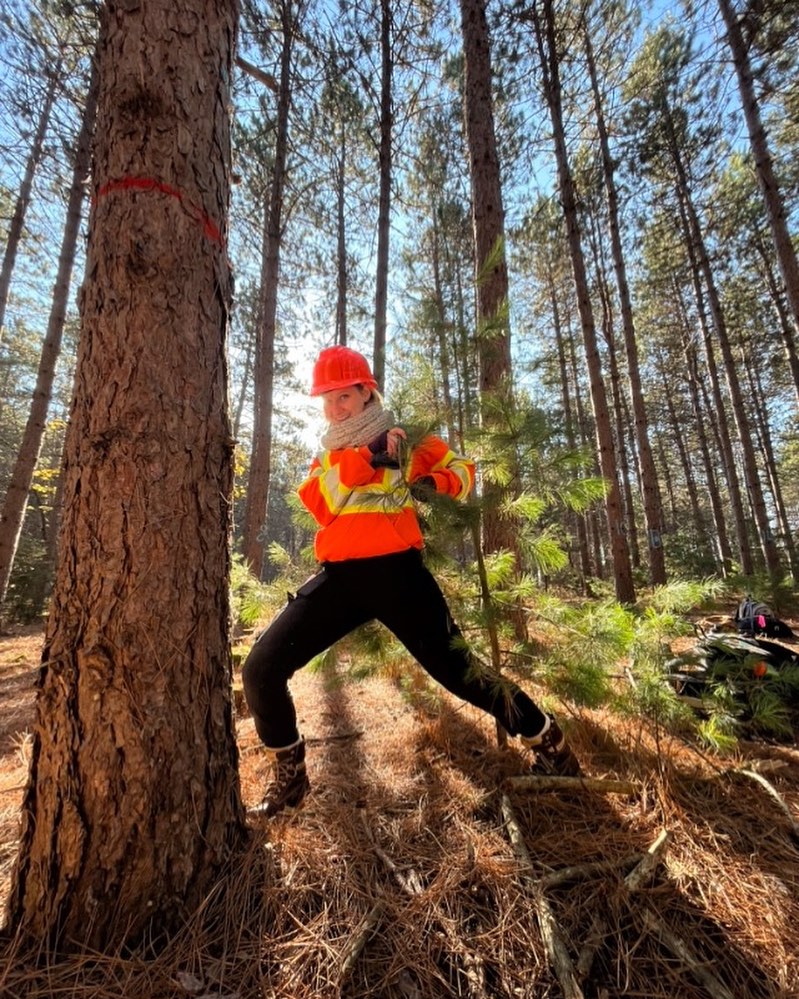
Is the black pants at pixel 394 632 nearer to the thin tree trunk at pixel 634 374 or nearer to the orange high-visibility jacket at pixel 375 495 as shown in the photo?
the orange high-visibility jacket at pixel 375 495

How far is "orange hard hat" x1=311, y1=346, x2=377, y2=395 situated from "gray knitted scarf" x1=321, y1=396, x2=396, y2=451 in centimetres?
15

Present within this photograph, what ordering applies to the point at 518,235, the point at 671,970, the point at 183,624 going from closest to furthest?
1. the point at 671,970
2. the point at 183,624
3. the point at 518,235

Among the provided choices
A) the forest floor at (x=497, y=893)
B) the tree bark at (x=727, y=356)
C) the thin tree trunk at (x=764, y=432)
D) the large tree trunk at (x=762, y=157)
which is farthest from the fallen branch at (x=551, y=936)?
the thin tree trunk at (x=764, y=432)

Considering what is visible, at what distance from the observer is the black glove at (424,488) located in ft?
6.62

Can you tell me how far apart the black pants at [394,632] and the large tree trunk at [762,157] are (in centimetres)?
705

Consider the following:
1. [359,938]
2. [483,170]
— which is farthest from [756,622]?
[483,170]

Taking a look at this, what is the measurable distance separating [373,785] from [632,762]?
1152 mm

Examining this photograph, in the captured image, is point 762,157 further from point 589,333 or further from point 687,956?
point 687,956

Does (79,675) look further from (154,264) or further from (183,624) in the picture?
(154,264)

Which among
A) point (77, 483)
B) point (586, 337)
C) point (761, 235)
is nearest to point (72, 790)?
point (77, 483)

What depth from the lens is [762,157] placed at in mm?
6293

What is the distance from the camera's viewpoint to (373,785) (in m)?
1.98

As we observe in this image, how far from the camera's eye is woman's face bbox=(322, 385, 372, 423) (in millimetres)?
2070

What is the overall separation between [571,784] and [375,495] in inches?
56.2
